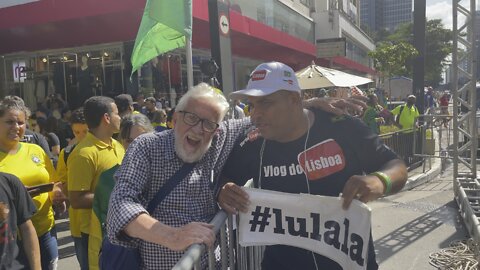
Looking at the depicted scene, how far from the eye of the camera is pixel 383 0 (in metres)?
105

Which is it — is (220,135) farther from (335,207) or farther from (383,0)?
(383,0)

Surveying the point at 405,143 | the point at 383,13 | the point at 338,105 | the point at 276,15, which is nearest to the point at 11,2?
the point at 405,143

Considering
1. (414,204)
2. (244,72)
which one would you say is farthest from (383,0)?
(414,204)

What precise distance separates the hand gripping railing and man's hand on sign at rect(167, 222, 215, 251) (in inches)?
1.0

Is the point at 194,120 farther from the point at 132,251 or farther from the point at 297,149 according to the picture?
the point at 132,251

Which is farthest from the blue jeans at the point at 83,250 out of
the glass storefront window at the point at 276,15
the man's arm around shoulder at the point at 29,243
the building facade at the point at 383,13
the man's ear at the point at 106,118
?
the building facade at the point at 383,13

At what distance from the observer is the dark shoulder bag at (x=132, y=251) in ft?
7.12

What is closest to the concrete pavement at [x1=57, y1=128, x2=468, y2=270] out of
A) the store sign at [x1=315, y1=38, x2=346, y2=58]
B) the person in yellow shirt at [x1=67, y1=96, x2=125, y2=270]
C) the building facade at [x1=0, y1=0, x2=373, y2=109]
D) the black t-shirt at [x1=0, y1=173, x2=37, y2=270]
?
the person in yellow shirt at [x1=67, y1=96, x2=125, y2=270]

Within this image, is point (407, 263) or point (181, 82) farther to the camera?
point (181, 82)

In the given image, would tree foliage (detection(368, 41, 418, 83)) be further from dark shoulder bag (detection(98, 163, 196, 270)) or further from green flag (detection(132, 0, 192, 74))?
dark shoulder bag (detection(98, 163, 196, 270))

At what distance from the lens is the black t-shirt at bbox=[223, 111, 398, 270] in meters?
2.27

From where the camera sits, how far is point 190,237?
1.83m

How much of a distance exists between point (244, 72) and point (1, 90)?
13.3 metres

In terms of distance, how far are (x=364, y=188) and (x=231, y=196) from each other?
0.66 meters
